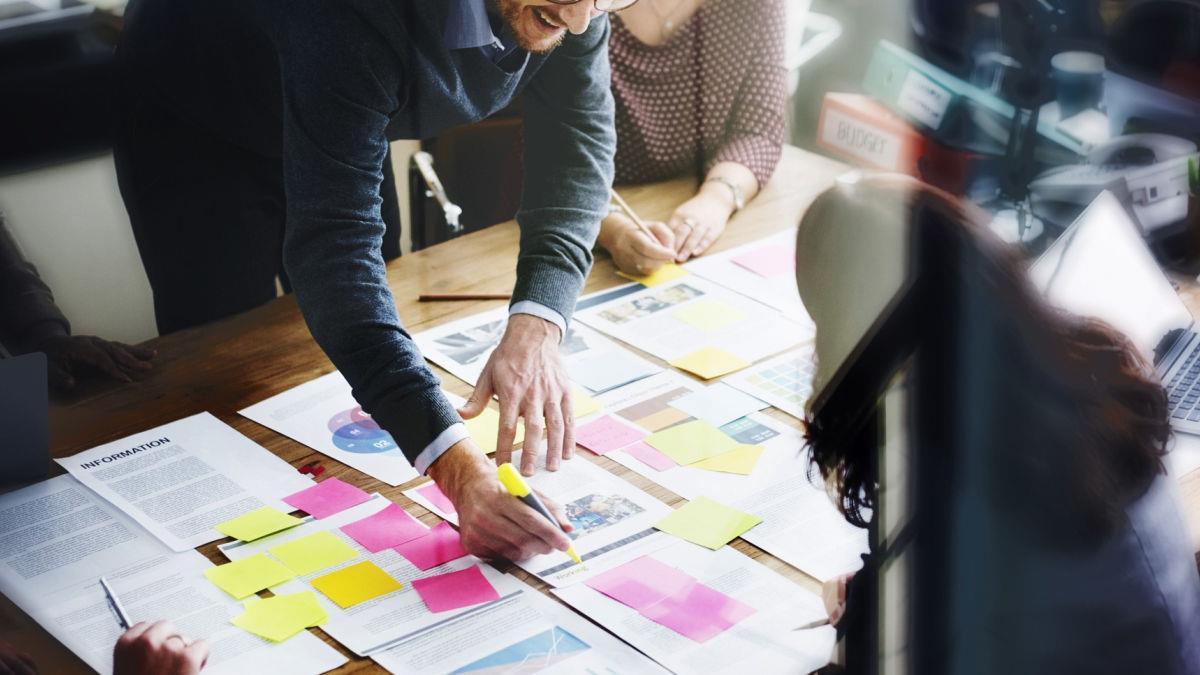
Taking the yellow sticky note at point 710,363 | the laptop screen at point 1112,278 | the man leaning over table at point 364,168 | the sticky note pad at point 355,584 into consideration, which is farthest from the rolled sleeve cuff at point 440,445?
the laptop screen at point 1112,278

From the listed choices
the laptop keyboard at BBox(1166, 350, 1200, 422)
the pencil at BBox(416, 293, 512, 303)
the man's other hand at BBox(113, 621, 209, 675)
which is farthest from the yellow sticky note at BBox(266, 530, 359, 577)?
the laptop keyboard at BBox(1166, 350, 1200, 422)

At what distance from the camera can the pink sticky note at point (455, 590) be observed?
3.17ft

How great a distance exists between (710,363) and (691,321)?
0.35 feet

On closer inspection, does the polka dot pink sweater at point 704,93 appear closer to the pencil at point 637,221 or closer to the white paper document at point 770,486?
the pencil at point 637,221

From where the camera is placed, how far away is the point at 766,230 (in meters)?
1.65

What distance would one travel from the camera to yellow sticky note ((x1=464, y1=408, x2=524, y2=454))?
3.92 feet

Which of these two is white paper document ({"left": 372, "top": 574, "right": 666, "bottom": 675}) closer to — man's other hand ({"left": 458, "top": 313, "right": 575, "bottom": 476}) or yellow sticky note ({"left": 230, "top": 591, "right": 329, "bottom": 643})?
yellow sticky note ({"left": 230, "top": 591, "right": 329, "bottom": 643})

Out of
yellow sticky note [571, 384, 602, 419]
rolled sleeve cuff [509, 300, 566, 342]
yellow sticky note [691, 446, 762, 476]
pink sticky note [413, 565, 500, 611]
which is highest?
rolled sleeve cuff [509, 300, 566, 342]

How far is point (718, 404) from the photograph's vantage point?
1.27 metres

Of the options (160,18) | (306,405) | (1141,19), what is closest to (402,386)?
(306,405)

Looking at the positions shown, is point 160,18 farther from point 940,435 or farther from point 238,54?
point 940,435

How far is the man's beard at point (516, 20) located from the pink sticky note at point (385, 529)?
486 millimetres

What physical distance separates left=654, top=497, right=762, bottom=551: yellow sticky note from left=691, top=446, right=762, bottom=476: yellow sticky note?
6cm

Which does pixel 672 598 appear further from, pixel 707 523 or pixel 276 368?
pixel 276 368
